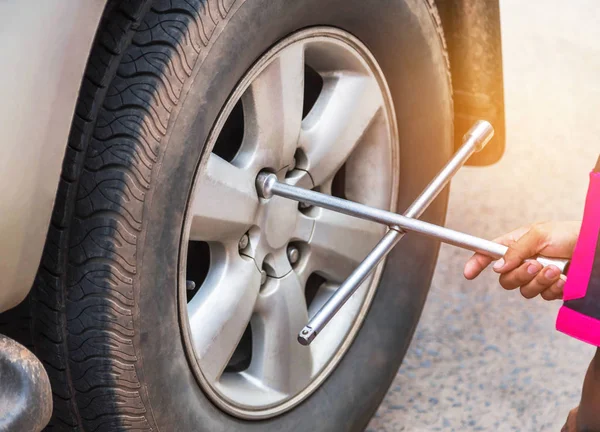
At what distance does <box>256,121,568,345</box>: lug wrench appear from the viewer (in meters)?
1.20

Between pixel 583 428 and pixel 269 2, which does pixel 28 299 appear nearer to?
pixel 269 2

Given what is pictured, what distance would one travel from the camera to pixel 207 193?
1203 millimetres

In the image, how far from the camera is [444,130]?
170 cm

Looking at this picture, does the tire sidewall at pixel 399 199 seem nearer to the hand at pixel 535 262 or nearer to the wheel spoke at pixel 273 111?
the wheel spoke at pixel 273 111

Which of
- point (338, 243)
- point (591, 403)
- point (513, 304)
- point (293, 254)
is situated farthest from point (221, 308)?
point (513, 304)

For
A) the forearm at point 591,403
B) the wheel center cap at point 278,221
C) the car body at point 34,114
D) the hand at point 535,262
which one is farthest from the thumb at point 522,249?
the car body at point 34,114

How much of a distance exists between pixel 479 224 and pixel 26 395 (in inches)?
76.3

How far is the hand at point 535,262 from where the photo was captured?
117cm

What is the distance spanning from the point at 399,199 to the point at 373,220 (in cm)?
41

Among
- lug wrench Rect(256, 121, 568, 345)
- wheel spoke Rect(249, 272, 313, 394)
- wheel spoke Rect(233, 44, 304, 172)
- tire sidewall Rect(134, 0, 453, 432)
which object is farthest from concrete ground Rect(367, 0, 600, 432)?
wheel spoke Rect(233, 44, 304, 172)

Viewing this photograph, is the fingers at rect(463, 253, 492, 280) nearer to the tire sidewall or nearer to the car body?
the tire sidewall

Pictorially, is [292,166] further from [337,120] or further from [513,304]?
[513,304]

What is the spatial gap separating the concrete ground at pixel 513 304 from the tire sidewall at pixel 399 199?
0.80ft

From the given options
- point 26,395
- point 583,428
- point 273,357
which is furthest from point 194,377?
point 583,428
